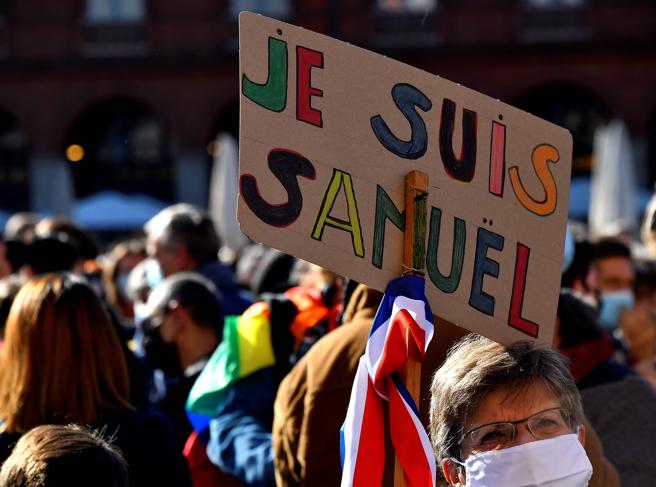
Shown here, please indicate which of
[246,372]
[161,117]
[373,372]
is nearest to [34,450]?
[373,372]

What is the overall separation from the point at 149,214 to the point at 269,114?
19892 millimetres

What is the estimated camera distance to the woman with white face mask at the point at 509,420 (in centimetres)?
258

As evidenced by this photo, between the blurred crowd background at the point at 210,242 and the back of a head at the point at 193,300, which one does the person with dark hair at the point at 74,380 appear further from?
the back of a head at the point at 193,300

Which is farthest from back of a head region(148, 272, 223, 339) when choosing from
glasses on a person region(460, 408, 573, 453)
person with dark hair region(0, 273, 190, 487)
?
glasses on a person region(460, 408, 573, 453)

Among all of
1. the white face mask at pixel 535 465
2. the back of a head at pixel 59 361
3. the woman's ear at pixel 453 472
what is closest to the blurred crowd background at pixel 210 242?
the back of a head at pixel 59 361

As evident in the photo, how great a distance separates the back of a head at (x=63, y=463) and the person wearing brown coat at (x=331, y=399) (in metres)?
0.92

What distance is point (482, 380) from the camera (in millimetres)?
2688

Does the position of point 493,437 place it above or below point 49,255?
above

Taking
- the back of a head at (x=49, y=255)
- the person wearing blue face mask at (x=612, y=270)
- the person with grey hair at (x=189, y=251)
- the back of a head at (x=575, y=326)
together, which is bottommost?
the person wearing blue face mask at (x=612, y=270)

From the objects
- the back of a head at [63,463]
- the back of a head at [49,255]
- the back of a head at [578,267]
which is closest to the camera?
the back of a head at [63,463]

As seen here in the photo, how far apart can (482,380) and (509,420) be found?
0.11m

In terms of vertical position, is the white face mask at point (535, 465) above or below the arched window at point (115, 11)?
above

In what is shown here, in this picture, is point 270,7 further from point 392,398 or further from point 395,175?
point 392,398

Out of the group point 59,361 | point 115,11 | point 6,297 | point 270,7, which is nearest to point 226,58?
point 270,7
